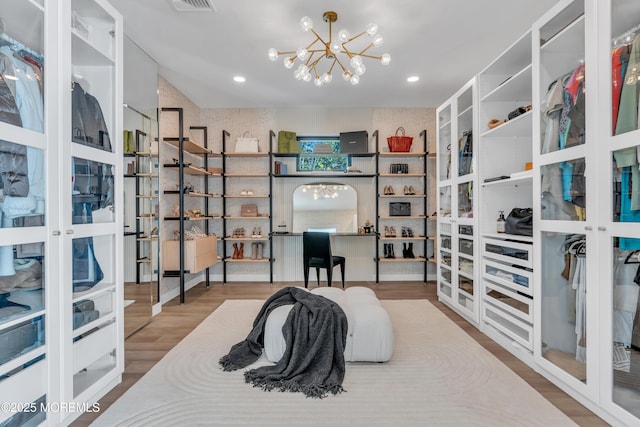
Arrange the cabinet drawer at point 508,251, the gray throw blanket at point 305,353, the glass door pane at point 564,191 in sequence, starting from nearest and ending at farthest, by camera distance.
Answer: the glass door pane at point 564,191
the gray throw blanket at point 305,353
the cabinet drawer at point 508,251

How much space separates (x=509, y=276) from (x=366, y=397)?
5.24 feet

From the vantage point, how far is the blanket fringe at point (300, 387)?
6.48 ft

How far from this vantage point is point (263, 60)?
11.7ft

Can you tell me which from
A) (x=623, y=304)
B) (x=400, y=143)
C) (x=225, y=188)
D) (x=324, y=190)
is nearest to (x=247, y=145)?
(x=225, y=188)

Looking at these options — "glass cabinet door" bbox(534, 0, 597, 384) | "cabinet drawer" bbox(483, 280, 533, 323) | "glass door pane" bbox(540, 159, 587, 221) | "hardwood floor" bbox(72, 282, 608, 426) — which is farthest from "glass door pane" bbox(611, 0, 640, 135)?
"hardwood floor" bbox(72, 282, 608, 426)

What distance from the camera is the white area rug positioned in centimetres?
174

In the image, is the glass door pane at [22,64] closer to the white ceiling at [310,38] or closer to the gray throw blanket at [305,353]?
the white ceiling at [310,38]

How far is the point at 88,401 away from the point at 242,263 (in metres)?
3.50

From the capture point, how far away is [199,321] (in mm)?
3387

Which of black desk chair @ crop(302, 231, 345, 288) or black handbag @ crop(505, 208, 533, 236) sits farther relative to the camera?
black desk chair @ crop(302, 231, 345, 288)

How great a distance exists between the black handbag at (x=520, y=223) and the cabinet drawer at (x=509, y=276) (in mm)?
296

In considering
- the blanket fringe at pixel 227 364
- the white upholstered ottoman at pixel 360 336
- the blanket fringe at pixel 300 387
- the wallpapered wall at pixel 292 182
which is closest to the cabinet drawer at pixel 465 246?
the white upholstered ottoman at pixel 360 336

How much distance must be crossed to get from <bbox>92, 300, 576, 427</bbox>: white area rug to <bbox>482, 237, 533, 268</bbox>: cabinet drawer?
31.2 inches

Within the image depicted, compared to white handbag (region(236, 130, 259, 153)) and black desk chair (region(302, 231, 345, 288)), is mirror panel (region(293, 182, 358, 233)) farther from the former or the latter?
white handbag (region(236, 130, 259, 153))
